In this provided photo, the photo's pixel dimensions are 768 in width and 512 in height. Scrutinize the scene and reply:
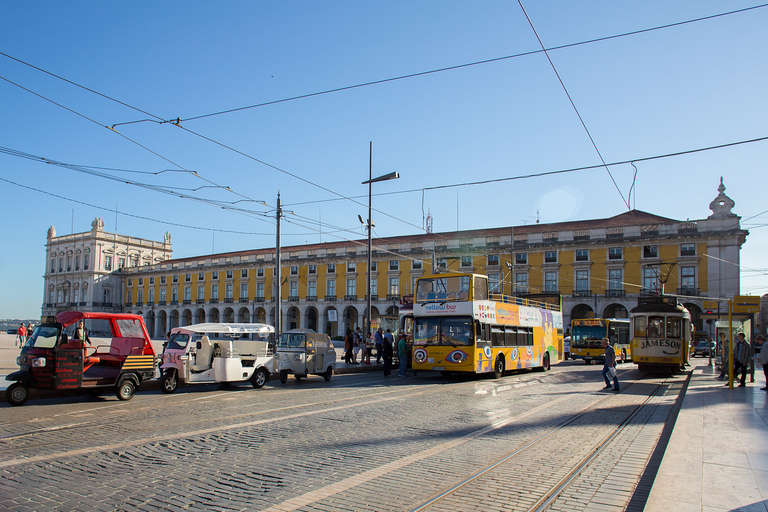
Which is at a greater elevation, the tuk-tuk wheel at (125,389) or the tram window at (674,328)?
the tram window at (674,328)

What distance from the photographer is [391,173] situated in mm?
22062

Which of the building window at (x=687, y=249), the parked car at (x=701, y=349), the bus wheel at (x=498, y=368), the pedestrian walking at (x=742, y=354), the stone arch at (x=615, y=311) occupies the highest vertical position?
the building window at (x=687, y=249)

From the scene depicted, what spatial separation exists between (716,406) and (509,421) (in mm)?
4733

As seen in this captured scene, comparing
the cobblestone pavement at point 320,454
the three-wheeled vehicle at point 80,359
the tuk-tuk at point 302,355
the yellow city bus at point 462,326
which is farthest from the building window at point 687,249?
the three-wheeled vehicle at point 80,359

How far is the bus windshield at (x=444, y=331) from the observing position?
18.2m

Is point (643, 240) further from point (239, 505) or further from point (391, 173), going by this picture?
point (239, 505)

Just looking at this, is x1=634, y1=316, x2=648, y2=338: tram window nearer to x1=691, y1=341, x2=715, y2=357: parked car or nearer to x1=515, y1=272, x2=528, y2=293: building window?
x1=691, y1=341, x2=715, y2=357: parked car

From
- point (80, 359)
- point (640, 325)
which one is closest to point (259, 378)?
point (80, 359)

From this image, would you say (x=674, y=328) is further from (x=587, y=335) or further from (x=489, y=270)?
(x=489, y=270)

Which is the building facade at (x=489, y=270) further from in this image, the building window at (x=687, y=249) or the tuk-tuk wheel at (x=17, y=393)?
the tuk-tuk wheel at (x=17, y=393)

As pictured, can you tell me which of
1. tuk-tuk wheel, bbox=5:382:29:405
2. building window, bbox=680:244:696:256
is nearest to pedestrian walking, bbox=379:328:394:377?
tuk-tuk wheel, bbox=5:382:29:405

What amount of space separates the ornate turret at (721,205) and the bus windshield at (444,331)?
40463 mm

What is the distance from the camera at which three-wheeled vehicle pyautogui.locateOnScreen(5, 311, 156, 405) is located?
11281 mm

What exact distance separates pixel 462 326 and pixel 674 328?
383 inches
